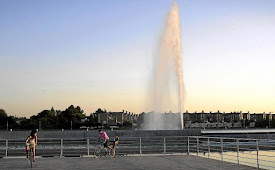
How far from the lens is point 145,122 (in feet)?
205

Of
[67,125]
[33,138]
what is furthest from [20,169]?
[67,125]

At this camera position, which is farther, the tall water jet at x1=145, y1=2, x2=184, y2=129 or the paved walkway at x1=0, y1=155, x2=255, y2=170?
the tall water jet at x1=145, y1=2, x2=184, y2=129

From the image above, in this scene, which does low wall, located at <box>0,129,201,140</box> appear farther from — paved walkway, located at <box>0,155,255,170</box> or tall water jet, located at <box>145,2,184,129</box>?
paved walkway, located at <box>0,155,255,170</box>

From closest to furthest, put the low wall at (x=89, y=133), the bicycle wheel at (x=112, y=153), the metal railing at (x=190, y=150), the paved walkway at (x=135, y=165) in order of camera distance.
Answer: the paved walkway at (x=135, y=165) < the metal railing at (x=190, y=150) < the bicycle wheel at (x=112, y=153) < the low wall at (x=89, y=133)

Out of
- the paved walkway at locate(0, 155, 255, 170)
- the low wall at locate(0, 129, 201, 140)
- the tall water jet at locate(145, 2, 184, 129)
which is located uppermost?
the tall water jet at locate(145, 2, 184, 129)

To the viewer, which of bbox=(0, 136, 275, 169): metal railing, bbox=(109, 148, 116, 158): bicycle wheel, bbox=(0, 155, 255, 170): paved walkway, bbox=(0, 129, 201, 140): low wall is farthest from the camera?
bbox=(0, 129, 201, 140): low wall

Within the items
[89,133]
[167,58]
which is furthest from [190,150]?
[89,133]

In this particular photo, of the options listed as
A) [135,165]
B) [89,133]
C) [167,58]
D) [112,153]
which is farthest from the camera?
[89,133]

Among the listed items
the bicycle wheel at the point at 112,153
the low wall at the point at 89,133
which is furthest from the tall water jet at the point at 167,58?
the bicycle wheel at the point at 112,153

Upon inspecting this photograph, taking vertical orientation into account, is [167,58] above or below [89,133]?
above

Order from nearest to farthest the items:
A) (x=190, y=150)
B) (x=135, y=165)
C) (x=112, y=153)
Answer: (x=135, y=165)
(x=112, y=153)
(x=190, y=150)

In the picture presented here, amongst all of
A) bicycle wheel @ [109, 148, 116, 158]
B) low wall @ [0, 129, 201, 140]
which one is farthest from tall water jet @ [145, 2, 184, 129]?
bicycle wheel @ [109, 148, 116, 158]

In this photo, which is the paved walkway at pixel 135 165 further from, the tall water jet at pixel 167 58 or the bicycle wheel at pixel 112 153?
the tall water jet at pixel 167 58

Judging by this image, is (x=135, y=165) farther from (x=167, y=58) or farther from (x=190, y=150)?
(x=167, y=58)
